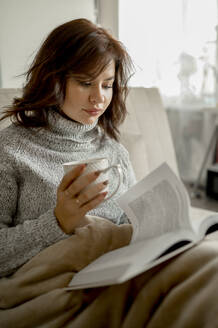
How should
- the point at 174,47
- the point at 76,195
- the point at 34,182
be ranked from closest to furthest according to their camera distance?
the point at 76,195, the point at 34,182, the point at 174,47

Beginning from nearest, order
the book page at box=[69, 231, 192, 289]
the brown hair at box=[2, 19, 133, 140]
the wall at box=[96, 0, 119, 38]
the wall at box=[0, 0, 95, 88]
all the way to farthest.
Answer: the book page at box=[69, 231, 192, 289] < the brown hair at box=[2, 19, 133, 140] < the wall at box=[0, 0, 95, 88] < the wall at box=[96, 0, 119, 38]

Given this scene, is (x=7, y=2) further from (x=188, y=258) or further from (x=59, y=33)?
Answer: (x=188, y=258)

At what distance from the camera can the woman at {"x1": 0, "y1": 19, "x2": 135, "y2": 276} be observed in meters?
0.81

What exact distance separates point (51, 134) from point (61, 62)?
0.66 feet

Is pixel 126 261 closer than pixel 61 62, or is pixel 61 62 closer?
pixel 126 261

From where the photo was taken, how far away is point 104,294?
Answer: 0.66 m

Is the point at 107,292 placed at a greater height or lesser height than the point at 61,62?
lesser

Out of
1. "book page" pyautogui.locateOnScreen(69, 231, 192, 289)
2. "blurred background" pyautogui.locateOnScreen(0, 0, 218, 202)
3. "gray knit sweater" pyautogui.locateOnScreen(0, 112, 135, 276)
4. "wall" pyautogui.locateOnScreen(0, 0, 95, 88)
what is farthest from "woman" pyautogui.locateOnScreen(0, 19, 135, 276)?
"blurred background" pyautogui.locateOnScreen(0, 0, 218, 202)

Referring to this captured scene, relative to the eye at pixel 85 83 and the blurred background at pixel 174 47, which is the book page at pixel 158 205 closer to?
the eye at pixel 85 83

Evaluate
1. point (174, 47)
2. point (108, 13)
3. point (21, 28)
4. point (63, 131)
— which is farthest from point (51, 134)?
point (108, 13)

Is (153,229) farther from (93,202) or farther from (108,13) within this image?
(108,13)

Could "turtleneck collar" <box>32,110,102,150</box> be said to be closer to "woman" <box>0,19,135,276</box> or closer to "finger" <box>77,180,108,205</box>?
"woman" <box>0,19,135,276</box>

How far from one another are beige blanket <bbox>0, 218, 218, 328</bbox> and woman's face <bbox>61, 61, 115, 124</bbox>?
A: 350mm

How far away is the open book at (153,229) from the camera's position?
0.61m
